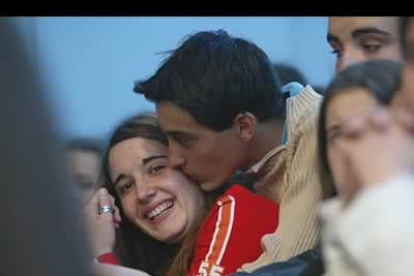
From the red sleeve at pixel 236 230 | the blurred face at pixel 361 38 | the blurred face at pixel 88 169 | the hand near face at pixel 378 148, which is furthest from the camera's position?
the blurred face at pixel 88 169

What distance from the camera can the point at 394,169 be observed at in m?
0.62

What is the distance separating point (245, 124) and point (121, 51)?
0.29 meters

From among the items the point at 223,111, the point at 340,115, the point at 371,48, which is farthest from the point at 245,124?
the point at 340,115

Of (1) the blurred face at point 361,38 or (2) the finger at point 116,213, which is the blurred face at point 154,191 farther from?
(1) the blurred face at point 361,38

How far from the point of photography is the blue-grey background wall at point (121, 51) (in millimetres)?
1182

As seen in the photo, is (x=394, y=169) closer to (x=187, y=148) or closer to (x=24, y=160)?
(x=24, y=160)

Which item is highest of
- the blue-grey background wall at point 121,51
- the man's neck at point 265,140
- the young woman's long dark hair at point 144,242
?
the blue-grey background wall at point 121,51

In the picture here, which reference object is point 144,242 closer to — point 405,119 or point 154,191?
point 154,191

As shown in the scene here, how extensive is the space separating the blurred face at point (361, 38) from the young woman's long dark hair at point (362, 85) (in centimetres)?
8

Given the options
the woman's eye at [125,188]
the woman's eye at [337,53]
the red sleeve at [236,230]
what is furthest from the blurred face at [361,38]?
the woman's eye at [125,188]

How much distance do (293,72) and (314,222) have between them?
35cm

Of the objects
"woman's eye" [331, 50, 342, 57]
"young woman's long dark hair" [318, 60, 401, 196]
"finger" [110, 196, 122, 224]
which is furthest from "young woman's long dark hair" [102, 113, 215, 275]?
"young woman's long dark hair" [318, 60, 401, 196]

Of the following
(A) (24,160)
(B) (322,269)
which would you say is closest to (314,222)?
(B) (322,269)

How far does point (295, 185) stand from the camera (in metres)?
0.99
